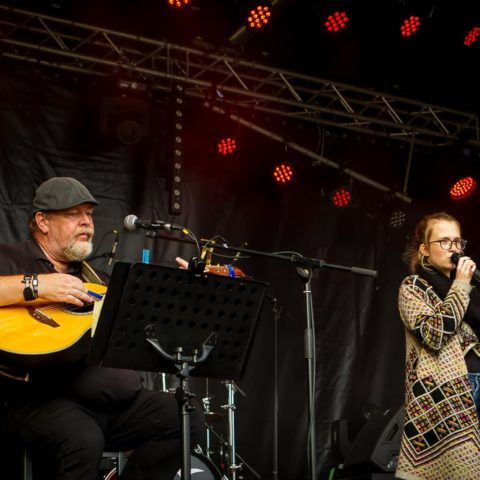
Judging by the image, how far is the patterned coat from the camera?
11.2 ft

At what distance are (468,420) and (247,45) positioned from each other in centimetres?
357

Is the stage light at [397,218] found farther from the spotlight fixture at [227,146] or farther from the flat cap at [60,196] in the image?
the flat cap at [60,196]

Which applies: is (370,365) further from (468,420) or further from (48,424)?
(48,424)

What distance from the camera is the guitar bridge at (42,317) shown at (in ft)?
9.85

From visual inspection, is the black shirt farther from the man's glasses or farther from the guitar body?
the man's glasses

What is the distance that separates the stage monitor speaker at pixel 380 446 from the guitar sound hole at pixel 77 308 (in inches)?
107

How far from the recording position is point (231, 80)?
6273 mm

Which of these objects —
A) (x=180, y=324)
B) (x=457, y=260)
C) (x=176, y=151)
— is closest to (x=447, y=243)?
(x=457, y=260)

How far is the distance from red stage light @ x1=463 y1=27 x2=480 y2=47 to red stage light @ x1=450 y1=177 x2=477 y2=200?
1.32 meters

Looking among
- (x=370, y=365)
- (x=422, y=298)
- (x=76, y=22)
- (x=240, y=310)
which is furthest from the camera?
(x=370, y=365)

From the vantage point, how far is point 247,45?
5867 millimetres

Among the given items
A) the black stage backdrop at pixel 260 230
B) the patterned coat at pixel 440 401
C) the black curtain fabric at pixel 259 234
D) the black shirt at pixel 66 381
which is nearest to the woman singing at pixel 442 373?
the patterned coat at pixel 440 401

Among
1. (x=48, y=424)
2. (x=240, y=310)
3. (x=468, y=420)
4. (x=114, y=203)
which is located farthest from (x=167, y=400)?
(x=114, y=203)

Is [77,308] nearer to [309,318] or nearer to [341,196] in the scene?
[309,318]
